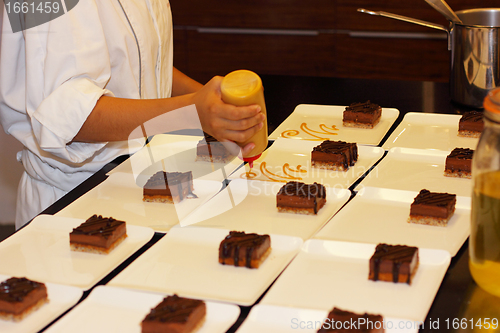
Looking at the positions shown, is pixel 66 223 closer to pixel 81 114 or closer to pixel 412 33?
pixel 81 114

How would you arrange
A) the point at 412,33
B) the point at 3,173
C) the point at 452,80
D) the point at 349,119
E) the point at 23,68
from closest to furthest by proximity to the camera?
the point at 23,68 < the point at 349,119 < the point at 452,80 < the point at 3,173 < the point at 412,33

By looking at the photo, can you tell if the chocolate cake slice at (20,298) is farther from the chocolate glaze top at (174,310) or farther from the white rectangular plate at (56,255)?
the chocolate glaze top at (174,310)

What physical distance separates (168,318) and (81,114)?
2.49 feet

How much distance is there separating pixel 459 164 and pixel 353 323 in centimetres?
77

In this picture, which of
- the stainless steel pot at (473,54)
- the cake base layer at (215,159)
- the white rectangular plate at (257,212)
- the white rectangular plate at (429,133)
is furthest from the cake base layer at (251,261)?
the stainless steel pot at (473,54)

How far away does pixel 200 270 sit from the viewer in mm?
1151

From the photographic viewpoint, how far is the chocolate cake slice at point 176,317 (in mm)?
918

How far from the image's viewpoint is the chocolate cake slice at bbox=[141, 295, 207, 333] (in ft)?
3.01

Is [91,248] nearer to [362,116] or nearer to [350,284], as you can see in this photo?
[350,284]

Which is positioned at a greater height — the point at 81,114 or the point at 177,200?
the point at 81,114

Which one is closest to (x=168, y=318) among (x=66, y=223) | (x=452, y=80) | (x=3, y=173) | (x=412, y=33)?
(x=66, y=223)

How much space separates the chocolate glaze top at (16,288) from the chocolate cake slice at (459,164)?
1062mm

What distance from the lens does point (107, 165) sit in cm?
171

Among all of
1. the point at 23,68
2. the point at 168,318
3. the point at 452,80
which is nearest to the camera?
the point at 168,318
